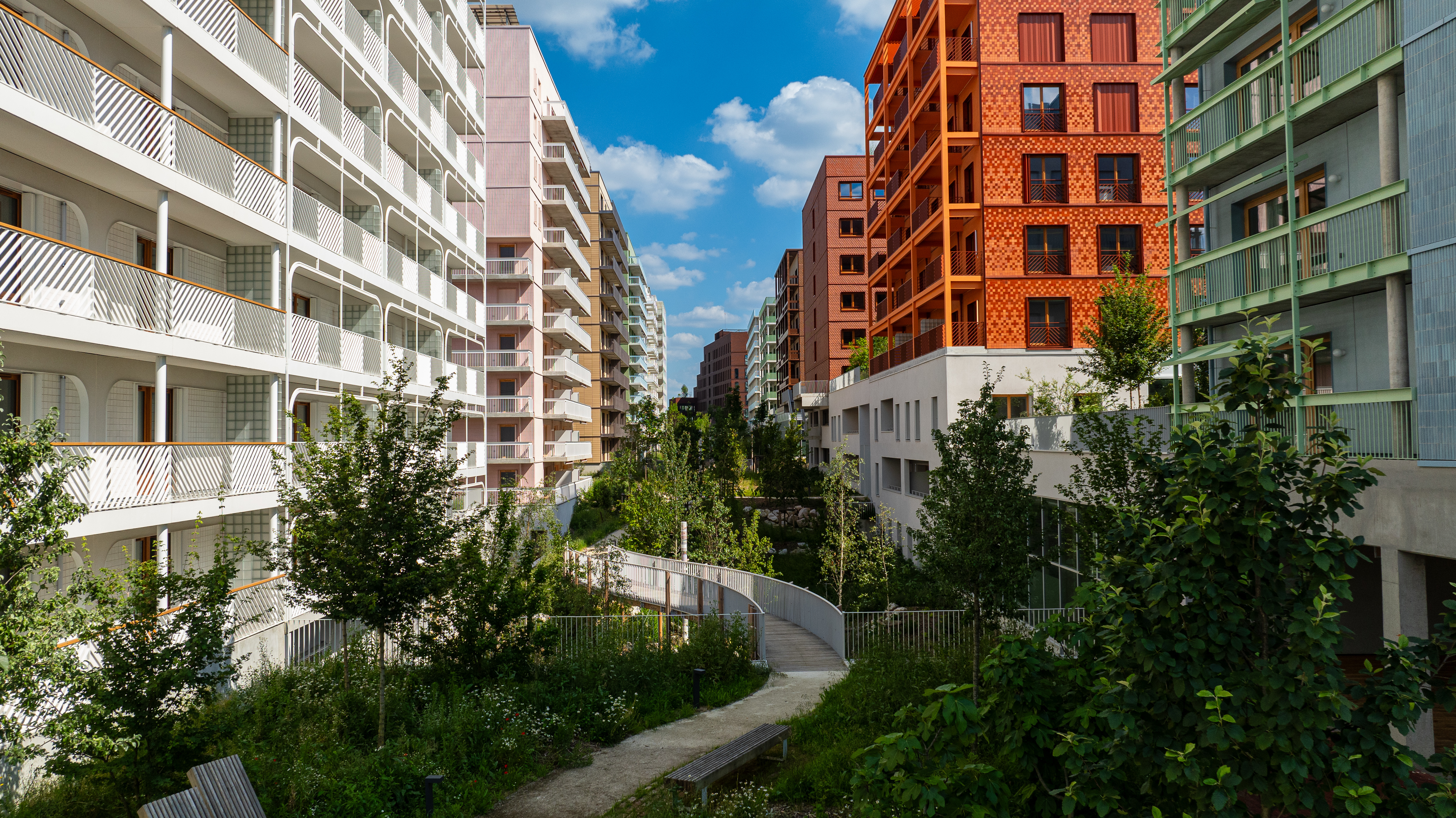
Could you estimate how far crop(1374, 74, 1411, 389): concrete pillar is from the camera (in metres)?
13.3

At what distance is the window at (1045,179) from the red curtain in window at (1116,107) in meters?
2.18

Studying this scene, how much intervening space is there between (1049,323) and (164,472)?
2903 centimetres

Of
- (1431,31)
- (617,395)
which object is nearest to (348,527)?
(1431,31)

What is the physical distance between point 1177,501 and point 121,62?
19856 mm

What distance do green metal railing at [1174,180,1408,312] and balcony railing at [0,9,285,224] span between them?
70.6ft

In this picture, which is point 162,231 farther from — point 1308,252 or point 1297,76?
point 1297,76

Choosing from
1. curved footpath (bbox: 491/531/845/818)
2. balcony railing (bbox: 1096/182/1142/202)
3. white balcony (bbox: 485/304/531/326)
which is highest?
balcony railing (bbox: 1096/182/1142/202)

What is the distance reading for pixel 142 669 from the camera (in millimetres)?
8883

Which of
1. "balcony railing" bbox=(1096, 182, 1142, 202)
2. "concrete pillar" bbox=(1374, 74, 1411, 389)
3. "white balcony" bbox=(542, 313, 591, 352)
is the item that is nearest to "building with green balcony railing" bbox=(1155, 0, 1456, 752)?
"concrete pillar" bbox=(1374, 74, 1411, 389)

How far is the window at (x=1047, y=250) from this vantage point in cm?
3114

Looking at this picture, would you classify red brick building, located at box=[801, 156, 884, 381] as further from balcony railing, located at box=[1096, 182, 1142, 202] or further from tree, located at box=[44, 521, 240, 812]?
tree, located at box=[44, 521, 240, 812]

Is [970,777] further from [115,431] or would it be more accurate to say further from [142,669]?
[115,431]

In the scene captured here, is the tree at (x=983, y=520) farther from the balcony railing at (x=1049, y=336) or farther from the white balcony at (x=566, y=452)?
the white balcony at (x=566, y=452)

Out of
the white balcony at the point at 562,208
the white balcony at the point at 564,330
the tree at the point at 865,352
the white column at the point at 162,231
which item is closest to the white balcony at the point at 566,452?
the white balcony at the point at 564,330
